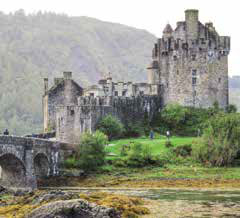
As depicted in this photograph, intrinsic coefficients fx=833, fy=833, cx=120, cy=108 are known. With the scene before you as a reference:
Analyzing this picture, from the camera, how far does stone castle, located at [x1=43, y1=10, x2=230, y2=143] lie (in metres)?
95.1

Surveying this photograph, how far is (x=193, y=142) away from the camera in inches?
3130

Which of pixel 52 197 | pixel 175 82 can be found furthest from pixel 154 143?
pixel 52 197

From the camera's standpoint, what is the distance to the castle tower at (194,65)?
9538cm

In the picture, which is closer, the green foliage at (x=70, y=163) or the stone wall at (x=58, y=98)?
the green foliage at (x=70, y=163)

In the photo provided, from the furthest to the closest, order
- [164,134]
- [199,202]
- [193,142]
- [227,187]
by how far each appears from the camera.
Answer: [164,134] < [193,142] < [227,187] < [199,202]

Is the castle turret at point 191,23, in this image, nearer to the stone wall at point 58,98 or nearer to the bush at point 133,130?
the bush at point 133,130

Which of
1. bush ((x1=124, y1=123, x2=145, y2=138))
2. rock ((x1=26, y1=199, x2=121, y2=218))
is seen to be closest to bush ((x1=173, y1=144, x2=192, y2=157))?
bush ((x1=124, y1=123, x2=145, y2=138))

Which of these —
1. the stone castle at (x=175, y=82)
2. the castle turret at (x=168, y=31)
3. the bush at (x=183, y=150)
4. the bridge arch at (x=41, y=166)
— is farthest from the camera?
the castle turret at (x=168, y=31)

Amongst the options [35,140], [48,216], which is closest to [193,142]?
[35,140]

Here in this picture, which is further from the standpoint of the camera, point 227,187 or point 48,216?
→ point 227,187

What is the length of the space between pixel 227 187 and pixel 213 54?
31971 mm

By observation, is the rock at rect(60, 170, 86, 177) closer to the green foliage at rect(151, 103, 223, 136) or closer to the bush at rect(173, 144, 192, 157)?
the bush at rect(173, 144, 192, 157)

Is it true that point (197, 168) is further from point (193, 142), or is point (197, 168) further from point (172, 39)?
point (172, 39)

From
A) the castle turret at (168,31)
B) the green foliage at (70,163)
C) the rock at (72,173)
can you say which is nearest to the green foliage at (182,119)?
the castle turret at (168,31)
